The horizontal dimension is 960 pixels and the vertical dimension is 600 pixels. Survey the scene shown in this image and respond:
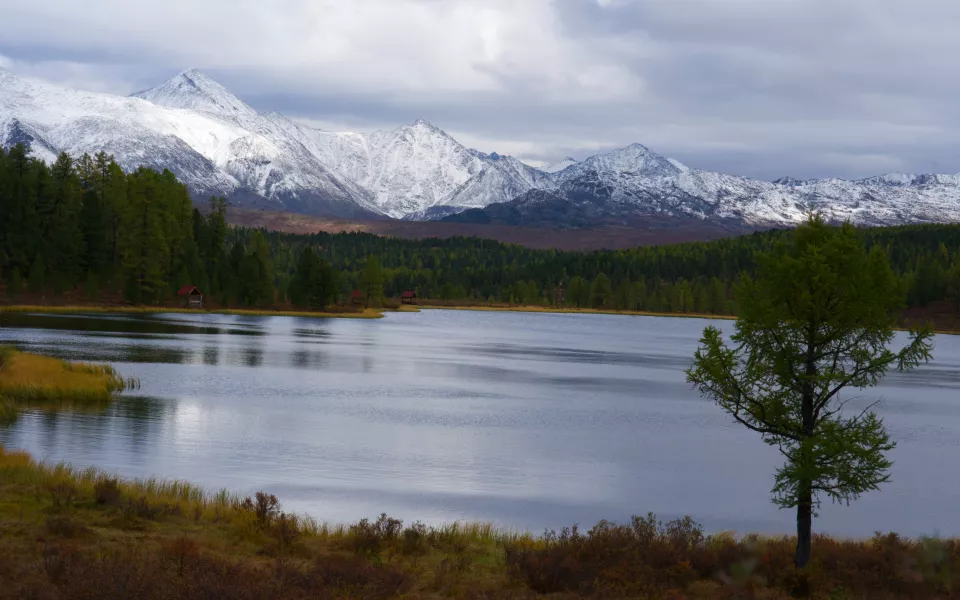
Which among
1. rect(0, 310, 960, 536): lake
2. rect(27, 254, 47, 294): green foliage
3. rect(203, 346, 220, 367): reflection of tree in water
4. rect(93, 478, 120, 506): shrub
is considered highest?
rect(27, 254, 47, 294): green foliage

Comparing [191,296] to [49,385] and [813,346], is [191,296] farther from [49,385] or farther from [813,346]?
[813,346]

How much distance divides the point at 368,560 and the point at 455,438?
85.3ft

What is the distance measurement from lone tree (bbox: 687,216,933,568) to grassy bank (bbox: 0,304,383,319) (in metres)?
116

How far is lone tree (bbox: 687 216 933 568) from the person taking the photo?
2186 centimetres

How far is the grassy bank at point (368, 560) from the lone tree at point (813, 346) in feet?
6.60

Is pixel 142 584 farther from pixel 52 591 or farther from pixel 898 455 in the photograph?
pixel 898 455

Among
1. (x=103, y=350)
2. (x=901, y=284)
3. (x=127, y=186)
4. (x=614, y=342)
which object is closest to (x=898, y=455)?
(x=901, y=284)

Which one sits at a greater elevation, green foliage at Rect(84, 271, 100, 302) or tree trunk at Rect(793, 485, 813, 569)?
green foliage at Rect(84, 271, 100, 302)

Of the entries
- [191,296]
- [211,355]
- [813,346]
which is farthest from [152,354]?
[191,296]

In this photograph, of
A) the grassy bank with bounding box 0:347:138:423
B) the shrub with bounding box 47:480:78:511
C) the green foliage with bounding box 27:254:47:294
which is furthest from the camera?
the green foliage with bounding box 27:254:47:294

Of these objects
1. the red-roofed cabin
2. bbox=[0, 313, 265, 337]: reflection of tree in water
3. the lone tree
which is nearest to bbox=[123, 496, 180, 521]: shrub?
the lone tree

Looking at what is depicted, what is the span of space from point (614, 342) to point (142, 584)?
125 metres

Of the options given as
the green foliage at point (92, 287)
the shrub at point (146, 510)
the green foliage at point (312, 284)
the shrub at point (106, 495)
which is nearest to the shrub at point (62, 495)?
the shrub at point (106, 495)

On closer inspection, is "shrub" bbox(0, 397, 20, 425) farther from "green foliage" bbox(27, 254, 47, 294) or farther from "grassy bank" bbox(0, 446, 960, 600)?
"green foliage" bbox(27, 254, 47, 294)
